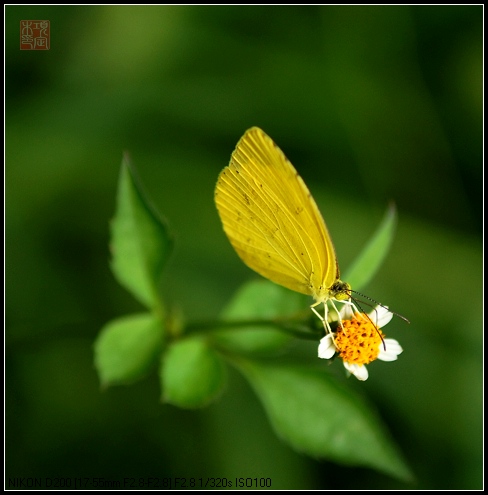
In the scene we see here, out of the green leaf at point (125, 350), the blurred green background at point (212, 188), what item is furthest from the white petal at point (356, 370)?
the blurred green background at point (212, 188)

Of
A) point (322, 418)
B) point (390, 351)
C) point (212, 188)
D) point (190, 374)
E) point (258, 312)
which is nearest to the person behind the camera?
point (390, 351)

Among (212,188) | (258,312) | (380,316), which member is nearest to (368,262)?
(380,316)

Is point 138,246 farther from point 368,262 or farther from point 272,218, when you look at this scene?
point 368,262

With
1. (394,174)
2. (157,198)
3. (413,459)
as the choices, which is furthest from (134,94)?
(413,459)

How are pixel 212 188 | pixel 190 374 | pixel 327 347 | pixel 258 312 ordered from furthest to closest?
1. pixel 212 188
2. pixel 258 312
3. pixel 190 374
4. pixel 327 347

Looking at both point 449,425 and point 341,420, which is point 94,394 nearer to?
point 341,420
